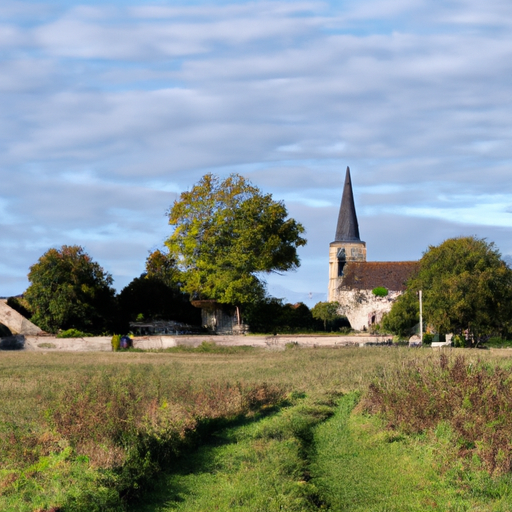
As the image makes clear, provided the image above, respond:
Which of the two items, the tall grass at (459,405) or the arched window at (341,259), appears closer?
the tall grass at (459,405)

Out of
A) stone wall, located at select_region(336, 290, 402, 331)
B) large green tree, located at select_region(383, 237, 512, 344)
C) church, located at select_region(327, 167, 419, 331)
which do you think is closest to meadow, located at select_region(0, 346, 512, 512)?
large green tree, located at select_region(383, 237, 512, 344)

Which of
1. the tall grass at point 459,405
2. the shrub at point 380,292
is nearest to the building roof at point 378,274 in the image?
the shrub at point 380,292

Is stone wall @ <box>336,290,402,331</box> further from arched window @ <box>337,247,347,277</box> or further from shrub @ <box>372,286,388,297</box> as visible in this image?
arched window @ <box>337,247,347,277</box>

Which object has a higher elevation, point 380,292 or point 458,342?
point 380,292

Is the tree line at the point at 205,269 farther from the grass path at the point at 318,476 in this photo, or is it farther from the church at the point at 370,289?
the grass path at the point at 318,476

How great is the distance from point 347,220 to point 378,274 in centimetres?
4186

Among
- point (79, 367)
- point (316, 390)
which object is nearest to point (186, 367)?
point (79, 367)

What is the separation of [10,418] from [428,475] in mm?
6976

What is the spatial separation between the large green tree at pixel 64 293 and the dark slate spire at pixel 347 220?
65.2m

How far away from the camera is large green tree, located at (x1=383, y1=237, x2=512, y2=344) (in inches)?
1651

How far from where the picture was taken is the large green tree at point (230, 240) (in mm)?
49188

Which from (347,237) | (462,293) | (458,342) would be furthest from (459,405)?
(347,237)

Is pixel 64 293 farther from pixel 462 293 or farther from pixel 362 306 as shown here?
pixel 362 306

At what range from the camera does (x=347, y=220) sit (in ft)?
355
